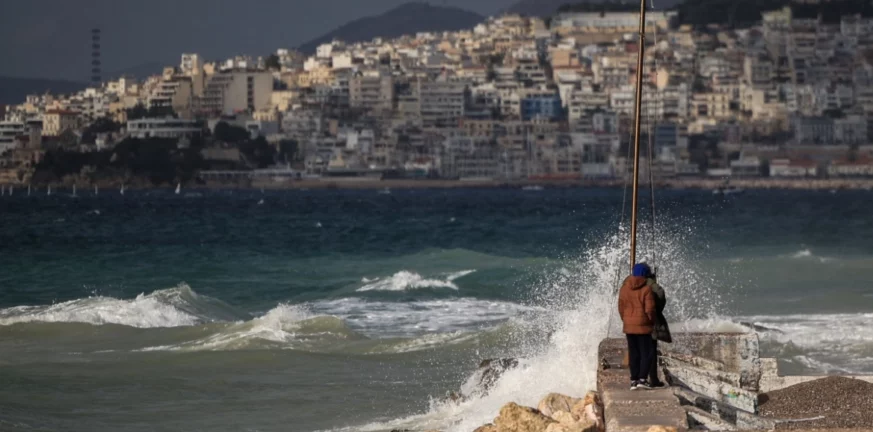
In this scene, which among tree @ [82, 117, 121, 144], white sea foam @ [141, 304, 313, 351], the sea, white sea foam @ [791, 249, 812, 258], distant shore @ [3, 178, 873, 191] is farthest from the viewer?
tree @ [82, 117, 121, 144]

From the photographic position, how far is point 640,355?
8.27m

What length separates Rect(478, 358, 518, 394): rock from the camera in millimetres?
10727

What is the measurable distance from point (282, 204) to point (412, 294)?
2445 inches

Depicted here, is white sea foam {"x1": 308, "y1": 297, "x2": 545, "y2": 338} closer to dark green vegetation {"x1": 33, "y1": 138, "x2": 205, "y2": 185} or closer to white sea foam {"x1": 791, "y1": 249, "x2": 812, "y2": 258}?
white sea foam {"x1": 791, "y1": 249, "x2": 812, "y2": 258}

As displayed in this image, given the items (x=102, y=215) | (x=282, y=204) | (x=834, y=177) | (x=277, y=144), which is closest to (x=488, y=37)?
(x=277, y=144)

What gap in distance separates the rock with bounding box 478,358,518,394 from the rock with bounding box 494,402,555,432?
234cm

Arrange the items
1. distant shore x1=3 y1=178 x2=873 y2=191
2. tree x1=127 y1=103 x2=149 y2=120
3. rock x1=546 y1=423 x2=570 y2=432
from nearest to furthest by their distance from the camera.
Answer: rock x1=546 y1=423 x2=570 y2=432
distant shore x1=3 y1=178 x2=873 y2=191
tree x1=127 y1=103 x2=149 y2=120

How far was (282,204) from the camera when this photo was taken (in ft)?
279

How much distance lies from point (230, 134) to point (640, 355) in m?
130

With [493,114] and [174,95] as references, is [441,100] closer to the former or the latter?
[493,114]

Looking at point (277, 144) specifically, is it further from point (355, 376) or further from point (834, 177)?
point (355, 376)

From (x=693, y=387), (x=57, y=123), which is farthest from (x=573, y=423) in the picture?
(x=57, y=123)

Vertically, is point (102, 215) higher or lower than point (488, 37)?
lower

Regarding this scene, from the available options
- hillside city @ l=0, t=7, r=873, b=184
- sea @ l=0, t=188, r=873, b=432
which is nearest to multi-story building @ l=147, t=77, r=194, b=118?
hillside city @ l=0, t=7, r=873, b=184
